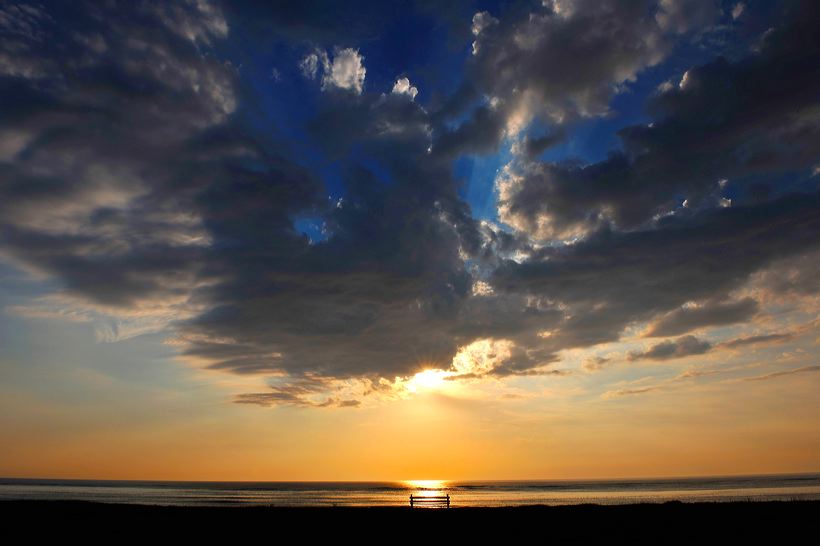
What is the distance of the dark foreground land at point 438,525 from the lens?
26422 millimetres

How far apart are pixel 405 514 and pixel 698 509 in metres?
22.4

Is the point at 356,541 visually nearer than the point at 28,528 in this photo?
Yes

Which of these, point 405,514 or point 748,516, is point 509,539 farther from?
point 748,516

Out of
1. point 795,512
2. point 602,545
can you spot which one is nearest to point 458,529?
point 602,545

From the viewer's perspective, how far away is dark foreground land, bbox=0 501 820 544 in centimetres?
2642

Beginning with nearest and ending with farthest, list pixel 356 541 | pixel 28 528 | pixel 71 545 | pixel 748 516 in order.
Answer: pixel 71 545 < pixel 356 541 < pixel 28 528 < pixel 748 516

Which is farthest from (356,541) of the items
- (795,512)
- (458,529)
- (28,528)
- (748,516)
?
(795,512)

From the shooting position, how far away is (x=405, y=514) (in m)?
38.8

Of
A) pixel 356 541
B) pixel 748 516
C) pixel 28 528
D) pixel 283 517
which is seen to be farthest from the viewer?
pixel 283 517

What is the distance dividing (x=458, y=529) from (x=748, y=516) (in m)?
20.3

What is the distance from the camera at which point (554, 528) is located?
99.8ft

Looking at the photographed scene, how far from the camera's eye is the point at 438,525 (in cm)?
3222

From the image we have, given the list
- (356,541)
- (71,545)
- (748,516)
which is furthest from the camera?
(748,516)

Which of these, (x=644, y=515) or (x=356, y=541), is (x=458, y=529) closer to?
(x=356, y=541)
